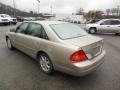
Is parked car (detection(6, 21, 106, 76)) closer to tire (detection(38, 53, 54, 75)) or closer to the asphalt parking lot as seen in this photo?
tire (detection(38, 53, 54, 75))

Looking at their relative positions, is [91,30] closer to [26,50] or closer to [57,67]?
[26,50]

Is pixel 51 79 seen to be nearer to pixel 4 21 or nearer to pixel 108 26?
pixel 108 26

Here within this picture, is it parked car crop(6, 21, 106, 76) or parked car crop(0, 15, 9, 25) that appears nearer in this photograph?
parked car crop(6, 21, 106, 76)

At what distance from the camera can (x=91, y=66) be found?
3.23m

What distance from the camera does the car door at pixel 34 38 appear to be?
13.0 feet

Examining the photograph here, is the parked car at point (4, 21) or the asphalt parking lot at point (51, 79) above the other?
the parked car at point (4, 21)

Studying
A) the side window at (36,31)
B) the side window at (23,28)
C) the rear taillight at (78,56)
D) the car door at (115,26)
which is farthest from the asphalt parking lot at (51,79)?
the car door at (115,26)

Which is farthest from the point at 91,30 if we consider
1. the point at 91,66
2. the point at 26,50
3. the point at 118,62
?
the point at 91,66

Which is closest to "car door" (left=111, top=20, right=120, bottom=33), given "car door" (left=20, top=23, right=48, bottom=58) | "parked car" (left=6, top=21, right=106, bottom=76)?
"parked car" (left=6, top=21, right=106, bottom=76)

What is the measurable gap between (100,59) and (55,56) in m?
1.24

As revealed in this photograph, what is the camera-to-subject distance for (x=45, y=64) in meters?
3.96

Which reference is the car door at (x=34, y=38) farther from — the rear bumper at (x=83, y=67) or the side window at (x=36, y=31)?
the rear bumper at (x=83, y=67)

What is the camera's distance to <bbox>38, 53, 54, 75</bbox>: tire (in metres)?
3.76

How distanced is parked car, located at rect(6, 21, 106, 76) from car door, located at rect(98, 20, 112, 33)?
960cm
